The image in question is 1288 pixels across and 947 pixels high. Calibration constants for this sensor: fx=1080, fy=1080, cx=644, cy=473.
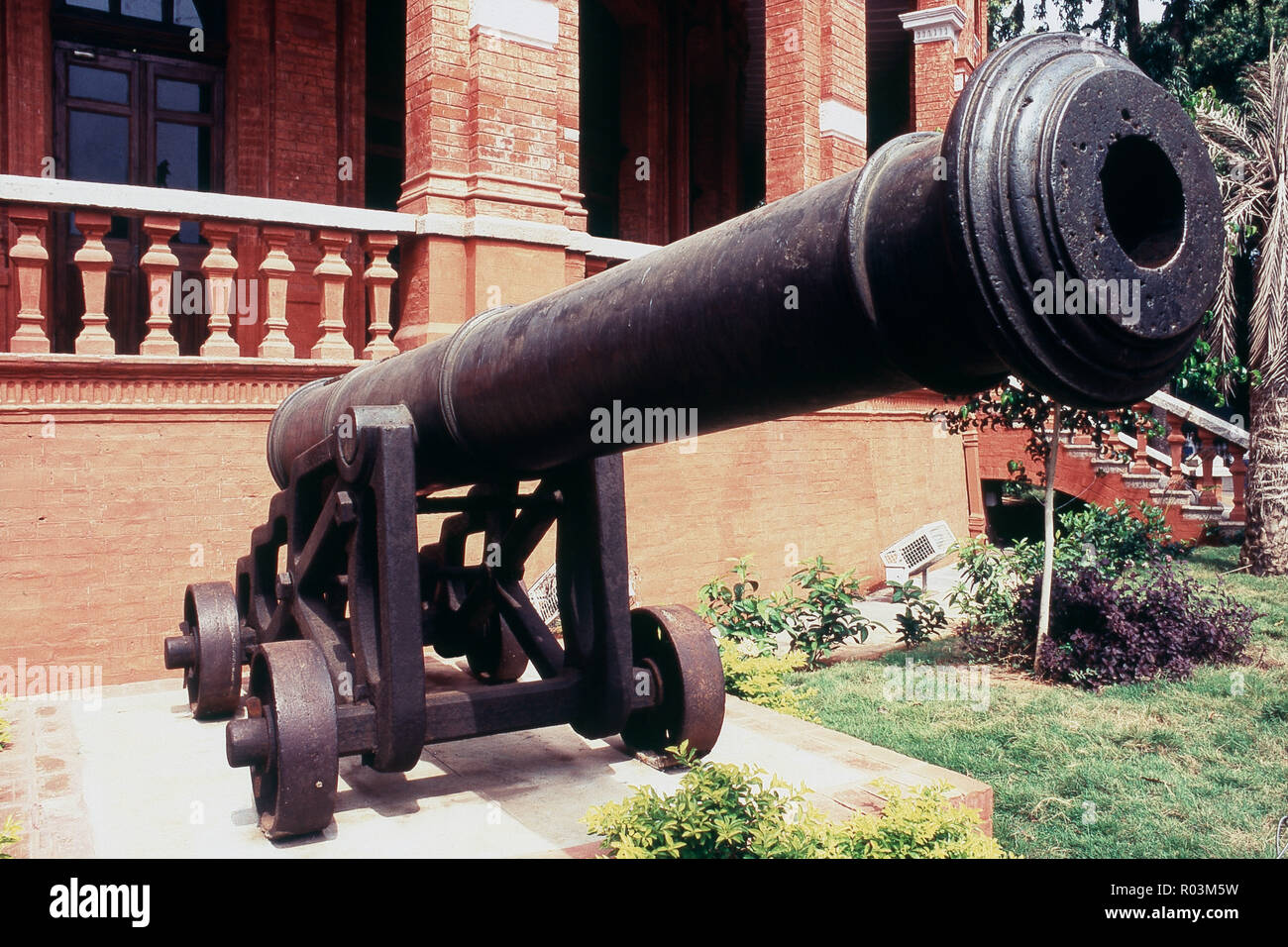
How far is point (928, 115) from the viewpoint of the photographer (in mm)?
13242

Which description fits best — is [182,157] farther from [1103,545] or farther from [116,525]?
[1103,545]

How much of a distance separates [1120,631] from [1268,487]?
209 inches

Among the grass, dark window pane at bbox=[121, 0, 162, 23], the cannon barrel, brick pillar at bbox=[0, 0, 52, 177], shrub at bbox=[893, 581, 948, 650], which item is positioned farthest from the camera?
dark window pane at bbox=[121, 0, 162, 23]

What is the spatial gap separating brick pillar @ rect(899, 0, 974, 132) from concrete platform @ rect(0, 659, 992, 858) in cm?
1028

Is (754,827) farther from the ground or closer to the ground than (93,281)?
closer to the ground

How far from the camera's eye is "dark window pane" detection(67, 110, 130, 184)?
989 centimetres

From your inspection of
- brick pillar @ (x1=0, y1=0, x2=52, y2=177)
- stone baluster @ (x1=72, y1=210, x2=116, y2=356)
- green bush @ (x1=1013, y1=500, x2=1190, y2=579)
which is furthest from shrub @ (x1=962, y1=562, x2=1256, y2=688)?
brick pillar @ (x1=0, y1=0, x2=52, y2=177)

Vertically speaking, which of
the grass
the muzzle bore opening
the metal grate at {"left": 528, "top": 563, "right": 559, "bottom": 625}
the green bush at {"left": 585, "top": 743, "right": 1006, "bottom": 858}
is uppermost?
the muzzle bore opening

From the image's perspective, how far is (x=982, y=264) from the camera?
1801 mm

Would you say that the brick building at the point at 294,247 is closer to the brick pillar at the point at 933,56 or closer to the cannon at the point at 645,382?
the brick pillar at the point at 933,56

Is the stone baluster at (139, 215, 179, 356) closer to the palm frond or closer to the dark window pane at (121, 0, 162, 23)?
the dark window pane at (121, 0, 162, 23)

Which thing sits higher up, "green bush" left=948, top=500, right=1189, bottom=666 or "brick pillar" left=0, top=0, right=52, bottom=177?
"brick pillar" left=0, top=0, right=52, bottom=177

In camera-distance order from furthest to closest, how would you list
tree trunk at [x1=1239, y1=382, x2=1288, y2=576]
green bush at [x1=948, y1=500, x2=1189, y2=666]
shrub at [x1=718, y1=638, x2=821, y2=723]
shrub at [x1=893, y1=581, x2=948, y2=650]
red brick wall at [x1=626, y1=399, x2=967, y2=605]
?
tree trunk at [x1=1239, y1=382, x2=1288, y2=576], red brick wall at [x1=626, y1=399, x2=967, y2=605], shrub at [x1=893, y1=581, x2=948, y2=650], green bush at [x1=948, y1=500, x2=1189, y2=666], shrub at [x1=718, y1=638, x2=821, y2=723]

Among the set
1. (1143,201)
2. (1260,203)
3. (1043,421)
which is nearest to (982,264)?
(1143,201)
